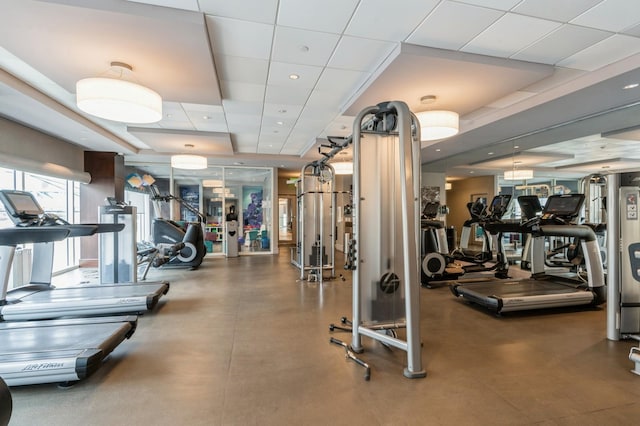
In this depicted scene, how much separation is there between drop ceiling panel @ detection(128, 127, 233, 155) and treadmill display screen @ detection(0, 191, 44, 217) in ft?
8.81

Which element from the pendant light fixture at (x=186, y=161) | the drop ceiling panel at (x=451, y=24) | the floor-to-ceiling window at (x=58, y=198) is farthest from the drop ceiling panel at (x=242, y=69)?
the floor-to-ceiling window at (x=58, y=198)

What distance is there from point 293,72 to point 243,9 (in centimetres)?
128

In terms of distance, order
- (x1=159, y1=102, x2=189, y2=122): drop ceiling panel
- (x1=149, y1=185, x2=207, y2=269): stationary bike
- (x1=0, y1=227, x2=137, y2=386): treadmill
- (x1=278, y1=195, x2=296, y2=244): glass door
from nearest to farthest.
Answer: (x1=0, y1=227, x2=137, y2=386): treadmill → (x1=159, y1=102, x2=189, y2=122): drop ceiling panel → (x1=149, y1=185, x2=207, y2=269): stationary bike → (x1=278, y1=195, x2=296, y2=244): glass door

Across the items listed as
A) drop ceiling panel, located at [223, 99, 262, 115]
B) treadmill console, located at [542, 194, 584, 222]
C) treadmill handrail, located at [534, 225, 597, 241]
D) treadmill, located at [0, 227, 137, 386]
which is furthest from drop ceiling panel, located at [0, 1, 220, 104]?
treadmill console, located at [542, 194, 584, 222]

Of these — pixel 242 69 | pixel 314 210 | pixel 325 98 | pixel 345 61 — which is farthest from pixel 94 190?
pixel 345 61

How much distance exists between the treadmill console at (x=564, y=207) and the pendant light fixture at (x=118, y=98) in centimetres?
601

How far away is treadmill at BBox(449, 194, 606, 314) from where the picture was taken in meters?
4.02

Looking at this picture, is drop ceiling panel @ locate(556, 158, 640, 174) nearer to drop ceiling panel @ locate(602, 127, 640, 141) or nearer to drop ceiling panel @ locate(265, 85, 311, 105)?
drop ceiling panel @ locate(602, 127, 640, 141)

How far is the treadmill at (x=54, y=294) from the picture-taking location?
11.6ft

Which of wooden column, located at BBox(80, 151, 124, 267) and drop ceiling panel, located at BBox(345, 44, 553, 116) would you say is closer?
drop ceiling panel, located at BBox(345, 44, 553, 116)

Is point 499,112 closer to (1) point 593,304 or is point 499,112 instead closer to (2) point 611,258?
(2) point 611,258

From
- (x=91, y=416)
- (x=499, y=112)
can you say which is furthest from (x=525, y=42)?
(x=91, y=416)

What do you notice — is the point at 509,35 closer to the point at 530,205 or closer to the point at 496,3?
the point at 496,3

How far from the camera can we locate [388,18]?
277 cm
